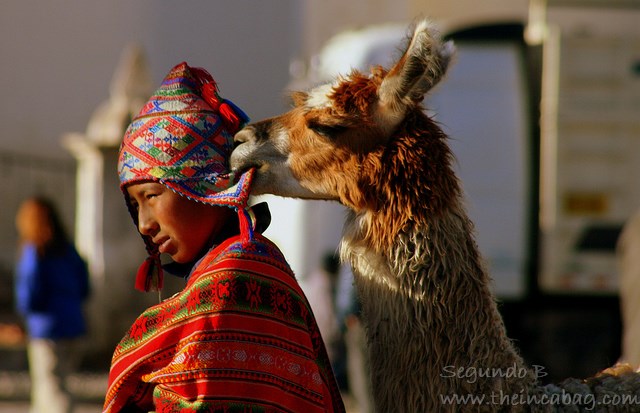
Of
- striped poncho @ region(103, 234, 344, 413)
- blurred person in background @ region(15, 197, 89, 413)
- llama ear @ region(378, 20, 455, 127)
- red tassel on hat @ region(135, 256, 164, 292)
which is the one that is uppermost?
blurred person in background @ region(15, 197, 89, 413)

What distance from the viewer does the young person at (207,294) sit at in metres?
2.20

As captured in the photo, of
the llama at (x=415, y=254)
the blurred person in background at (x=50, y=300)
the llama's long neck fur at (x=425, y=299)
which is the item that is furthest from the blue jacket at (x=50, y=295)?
the llama's long neck fur at (x=425, y=299)

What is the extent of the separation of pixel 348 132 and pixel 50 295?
4578mm

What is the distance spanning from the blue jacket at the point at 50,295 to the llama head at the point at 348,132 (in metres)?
4.37

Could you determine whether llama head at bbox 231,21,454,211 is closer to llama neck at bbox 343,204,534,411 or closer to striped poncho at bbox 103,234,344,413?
llama neck at bbox 343,204,534,411

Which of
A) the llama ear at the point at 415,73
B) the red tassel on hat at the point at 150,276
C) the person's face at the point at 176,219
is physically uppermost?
the llama ear at the point at 415,73

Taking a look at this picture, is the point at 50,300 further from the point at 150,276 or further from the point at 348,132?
the point at 348,132

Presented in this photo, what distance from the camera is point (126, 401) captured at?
2318mm

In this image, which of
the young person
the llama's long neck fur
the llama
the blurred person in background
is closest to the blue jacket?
the blurred person in background

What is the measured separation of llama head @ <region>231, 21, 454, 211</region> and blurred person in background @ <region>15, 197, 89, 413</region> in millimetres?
4372

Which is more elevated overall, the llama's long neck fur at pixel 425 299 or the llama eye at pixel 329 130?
the llama eye at pixel 329 130

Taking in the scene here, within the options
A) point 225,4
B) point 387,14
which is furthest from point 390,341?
point 225,4

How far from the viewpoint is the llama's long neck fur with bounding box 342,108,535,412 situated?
2477 mm

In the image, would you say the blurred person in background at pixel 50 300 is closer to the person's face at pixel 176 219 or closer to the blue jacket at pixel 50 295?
the blue jacket at pixel 50 295
